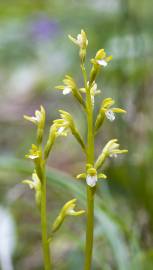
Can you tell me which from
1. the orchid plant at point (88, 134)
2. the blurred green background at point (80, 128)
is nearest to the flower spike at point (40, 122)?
the orchid plant at point (88, 134)

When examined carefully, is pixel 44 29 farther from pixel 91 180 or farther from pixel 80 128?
pixel 91 180

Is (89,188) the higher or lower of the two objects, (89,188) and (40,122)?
the lower

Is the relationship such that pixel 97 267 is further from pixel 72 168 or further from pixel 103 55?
pixel 72 168

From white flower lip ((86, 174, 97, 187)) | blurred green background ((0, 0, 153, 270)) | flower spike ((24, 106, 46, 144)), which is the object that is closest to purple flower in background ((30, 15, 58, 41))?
blurred green background ((0, 0, 153, 270))

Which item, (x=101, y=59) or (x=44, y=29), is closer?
(x=101, y=59)

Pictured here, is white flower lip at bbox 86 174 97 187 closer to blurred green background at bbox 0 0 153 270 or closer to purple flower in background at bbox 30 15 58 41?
blurred green background at bbox 0 0 153 270

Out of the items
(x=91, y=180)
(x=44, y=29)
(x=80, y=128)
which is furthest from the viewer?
(x=44, y=29)

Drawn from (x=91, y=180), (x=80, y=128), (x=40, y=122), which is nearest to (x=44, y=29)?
(x=80, y=128)
